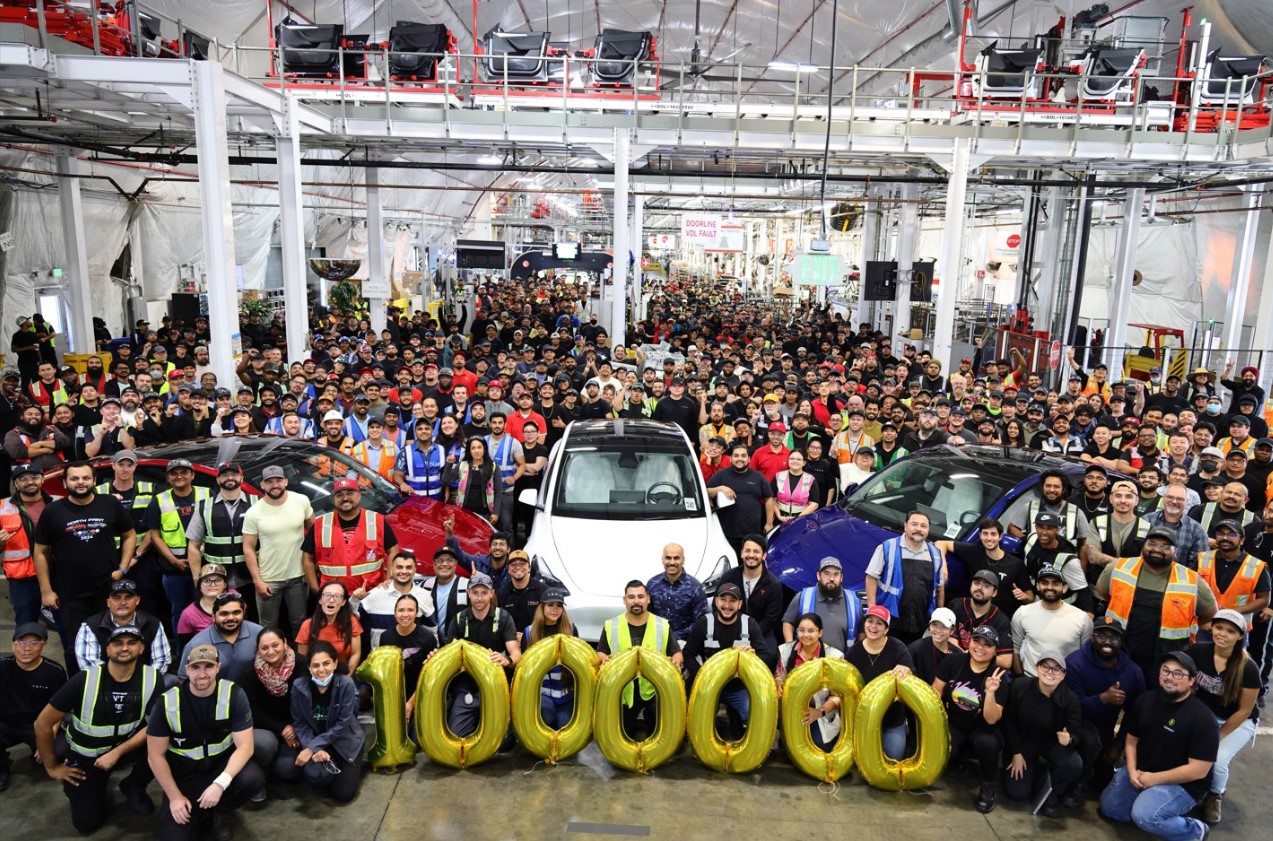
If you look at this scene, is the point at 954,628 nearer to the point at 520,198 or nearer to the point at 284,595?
the point at 284,595

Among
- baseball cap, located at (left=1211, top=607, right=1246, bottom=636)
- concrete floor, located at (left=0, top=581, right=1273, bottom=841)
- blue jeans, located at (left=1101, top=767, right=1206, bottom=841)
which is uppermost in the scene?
baseball cap, located at (left=1211, top=607, right=1246, bottom=636)

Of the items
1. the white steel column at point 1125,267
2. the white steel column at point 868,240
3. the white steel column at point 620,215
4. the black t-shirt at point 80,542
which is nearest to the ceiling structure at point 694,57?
the white steel column at point 868,240

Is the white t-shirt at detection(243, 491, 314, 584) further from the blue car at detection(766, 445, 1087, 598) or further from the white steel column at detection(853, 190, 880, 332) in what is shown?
the white steel column at detection(853, 190, 880, 332)

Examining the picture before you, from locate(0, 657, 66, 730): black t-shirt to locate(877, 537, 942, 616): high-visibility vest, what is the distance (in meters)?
5.06

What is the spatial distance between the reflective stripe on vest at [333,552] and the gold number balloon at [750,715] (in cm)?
250

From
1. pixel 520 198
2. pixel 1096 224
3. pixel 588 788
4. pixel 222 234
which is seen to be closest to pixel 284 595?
pixel 588 788

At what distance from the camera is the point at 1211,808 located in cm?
495

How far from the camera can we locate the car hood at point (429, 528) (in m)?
7.05

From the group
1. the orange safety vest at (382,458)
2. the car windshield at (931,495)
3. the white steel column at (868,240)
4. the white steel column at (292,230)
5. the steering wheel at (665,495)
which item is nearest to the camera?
the car windshield at (931,495)

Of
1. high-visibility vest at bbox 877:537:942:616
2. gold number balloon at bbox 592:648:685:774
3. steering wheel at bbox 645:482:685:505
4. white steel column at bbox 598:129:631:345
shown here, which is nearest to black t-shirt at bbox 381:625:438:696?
gold number balloon at bbox 592:648:685:774

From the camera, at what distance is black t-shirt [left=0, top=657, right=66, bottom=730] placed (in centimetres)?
500

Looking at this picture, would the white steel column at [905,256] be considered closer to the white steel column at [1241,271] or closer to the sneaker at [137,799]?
the white steel column at [1241,271]

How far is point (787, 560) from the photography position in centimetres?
695

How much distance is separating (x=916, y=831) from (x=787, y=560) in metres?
2.46
